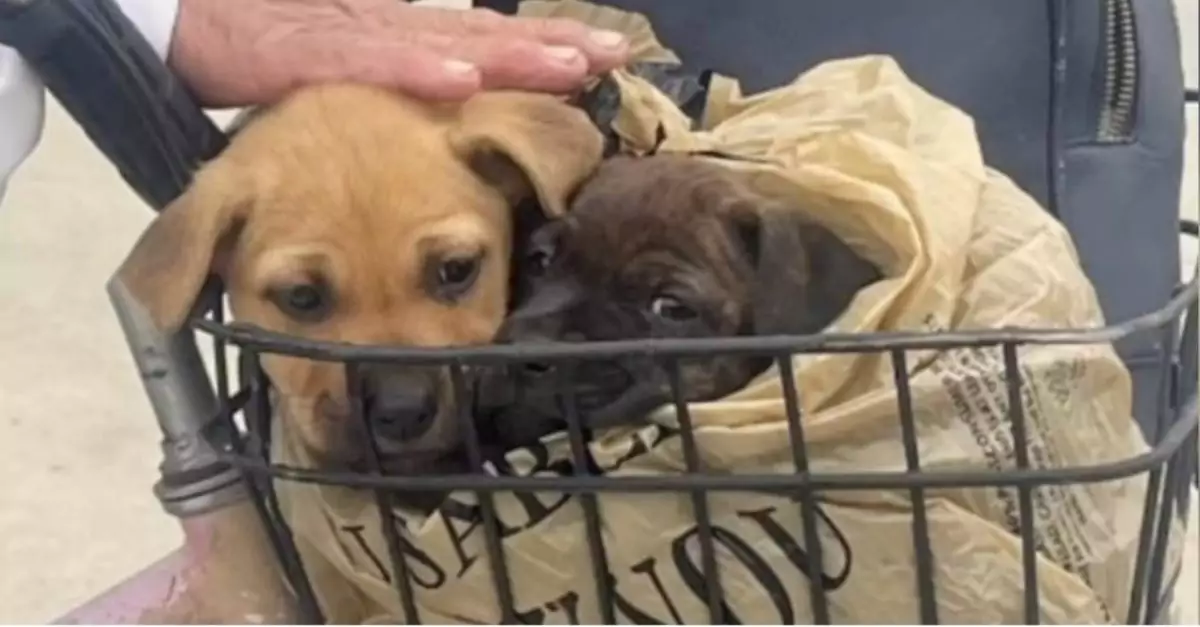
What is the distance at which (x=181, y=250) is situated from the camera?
2.43 feet

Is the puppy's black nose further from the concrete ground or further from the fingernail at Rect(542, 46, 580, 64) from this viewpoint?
the concrete ground

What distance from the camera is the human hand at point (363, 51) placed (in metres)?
0.76

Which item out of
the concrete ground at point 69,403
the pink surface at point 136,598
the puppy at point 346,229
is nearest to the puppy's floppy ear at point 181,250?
the puppy at point 346,229

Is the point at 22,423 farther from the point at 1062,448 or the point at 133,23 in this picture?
the point at 1062,448

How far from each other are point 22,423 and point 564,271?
0.99 m

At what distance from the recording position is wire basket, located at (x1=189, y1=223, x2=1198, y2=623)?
59 centimetres

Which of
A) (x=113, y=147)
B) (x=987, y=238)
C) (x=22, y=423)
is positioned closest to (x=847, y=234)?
(x=987, y=238)

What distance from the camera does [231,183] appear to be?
751 millimetres

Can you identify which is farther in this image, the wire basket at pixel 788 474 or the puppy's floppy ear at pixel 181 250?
the puppy's floppy ear at pixel 181 250

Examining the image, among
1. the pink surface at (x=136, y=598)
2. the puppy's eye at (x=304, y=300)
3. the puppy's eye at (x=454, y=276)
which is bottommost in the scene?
the pink surface at (x=136, y=598)

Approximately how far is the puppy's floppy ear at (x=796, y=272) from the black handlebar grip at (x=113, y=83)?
222 millimetres

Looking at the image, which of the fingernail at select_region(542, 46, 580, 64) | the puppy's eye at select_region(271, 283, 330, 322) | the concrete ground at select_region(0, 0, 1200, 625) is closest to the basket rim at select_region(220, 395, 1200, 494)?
the puppy's eye at select_region(271, 283, 330, 322)

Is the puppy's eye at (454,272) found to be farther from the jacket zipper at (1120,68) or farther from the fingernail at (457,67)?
the jacket zipper at (1120,68)

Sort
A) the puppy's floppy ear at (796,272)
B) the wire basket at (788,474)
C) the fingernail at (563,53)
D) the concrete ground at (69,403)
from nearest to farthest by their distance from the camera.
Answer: the wire basket at (788,474)
the puppy's floppy ear at (796,272)
the fingernail at (563,53)
the concrete ground at (69,403)
